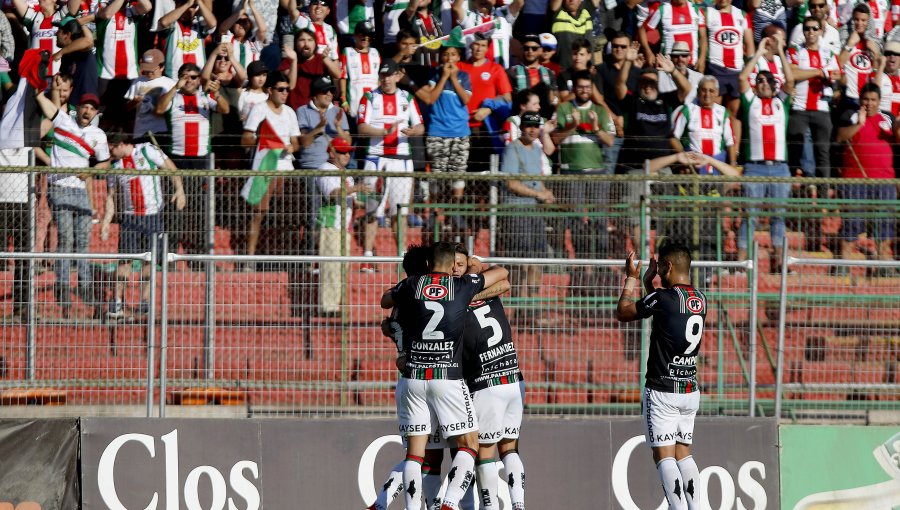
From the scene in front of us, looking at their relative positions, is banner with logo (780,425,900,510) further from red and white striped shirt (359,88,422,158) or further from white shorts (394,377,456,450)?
red and white striped shirt (359,88,422,158)

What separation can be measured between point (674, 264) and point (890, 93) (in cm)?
765

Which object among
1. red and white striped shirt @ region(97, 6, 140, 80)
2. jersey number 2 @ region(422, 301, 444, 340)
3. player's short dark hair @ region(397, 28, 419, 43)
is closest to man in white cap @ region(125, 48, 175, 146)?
red and white striped shirt @ region(97, 6, 140, 80)

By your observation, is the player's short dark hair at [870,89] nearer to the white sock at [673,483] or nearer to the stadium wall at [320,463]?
the stadium wall at [320,463]

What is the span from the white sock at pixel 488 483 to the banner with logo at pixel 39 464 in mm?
3648

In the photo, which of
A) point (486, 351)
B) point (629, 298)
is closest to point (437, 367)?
point (486, 351)

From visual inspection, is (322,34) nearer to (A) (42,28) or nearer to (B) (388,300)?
(A) (42,28)

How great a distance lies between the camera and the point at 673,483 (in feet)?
31.2

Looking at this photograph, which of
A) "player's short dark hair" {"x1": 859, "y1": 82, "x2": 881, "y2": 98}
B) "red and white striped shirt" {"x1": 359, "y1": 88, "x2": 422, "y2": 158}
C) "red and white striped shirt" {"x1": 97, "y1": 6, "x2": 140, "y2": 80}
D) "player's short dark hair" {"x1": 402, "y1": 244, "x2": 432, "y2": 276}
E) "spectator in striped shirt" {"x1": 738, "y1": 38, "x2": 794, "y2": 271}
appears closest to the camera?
"player's short dark hair" {"x1": 402, "y1": 244, "x2": 432, "y2": 276}

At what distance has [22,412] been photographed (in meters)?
10.8

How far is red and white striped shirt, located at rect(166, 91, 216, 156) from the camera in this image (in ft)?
43.8

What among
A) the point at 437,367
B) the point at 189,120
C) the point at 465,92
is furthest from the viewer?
the point at 465,92

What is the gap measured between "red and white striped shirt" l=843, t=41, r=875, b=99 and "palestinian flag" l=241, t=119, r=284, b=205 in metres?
7.52

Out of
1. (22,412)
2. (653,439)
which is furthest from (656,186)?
(22,412)

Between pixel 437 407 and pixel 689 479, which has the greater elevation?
pixel 437 407
